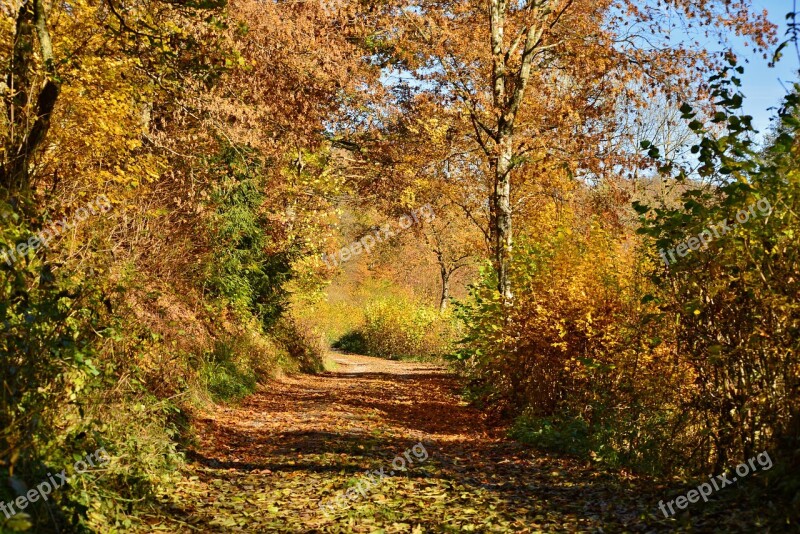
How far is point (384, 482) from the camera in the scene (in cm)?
741

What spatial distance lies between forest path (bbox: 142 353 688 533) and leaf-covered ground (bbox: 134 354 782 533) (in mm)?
14

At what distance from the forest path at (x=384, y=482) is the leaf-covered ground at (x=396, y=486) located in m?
0.01

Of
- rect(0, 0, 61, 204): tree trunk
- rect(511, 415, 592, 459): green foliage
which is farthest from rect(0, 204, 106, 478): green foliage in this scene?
rect(511, 415, 592, 459): green foliage

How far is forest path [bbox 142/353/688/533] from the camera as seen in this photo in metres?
6.05

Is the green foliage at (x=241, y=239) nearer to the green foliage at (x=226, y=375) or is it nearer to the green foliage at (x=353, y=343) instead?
the green foliage at (x=226, y=375)

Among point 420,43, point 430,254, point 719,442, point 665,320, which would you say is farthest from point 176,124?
point 430,254

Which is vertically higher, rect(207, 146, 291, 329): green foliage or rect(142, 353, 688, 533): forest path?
rect(207, 146, 291, 329): green foliage

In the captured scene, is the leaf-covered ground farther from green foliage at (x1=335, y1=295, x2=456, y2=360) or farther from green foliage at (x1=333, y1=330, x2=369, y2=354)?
green foliage at (x1=333, y1=330, x2=369, y2=354)

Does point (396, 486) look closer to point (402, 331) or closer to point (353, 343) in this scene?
point (402, 331)

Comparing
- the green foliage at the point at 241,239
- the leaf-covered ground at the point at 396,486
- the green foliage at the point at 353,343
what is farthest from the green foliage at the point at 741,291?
the green foliage at the point at 353,343

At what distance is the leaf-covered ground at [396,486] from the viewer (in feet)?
19.5

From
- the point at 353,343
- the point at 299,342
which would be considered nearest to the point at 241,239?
the point at 299,342

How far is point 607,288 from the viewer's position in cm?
952

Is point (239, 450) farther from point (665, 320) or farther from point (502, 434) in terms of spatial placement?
point (665, 320)
